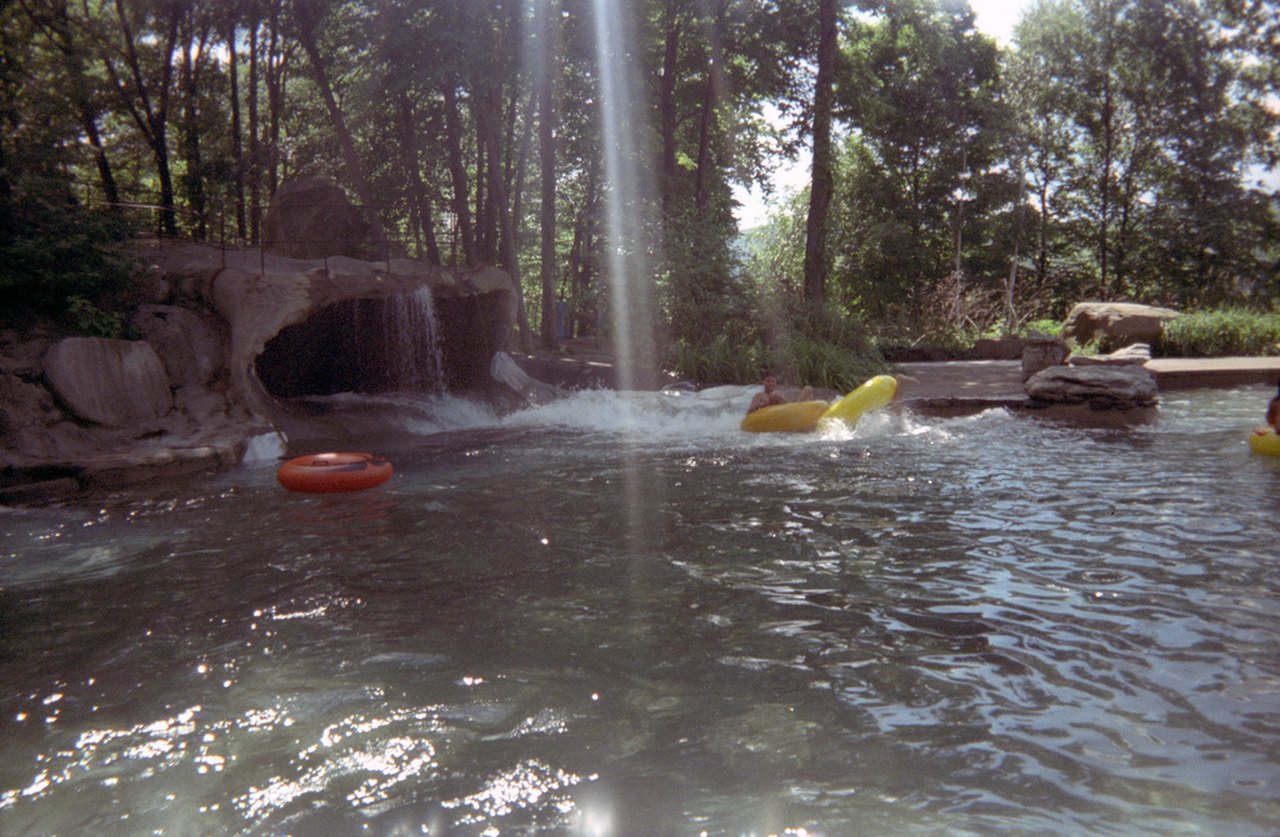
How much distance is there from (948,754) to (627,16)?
17.8 metres

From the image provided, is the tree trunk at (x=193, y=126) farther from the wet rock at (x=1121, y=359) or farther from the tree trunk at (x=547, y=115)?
the wet rock at (x=1121, y=359)

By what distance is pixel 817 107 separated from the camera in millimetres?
18625

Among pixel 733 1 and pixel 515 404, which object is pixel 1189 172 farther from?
pixel 515 404

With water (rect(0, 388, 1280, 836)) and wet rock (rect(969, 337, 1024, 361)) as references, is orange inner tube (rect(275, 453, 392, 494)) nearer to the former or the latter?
water (rect(0, 388, 1280, 836))

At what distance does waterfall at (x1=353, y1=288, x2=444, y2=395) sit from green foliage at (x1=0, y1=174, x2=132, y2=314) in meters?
4.49

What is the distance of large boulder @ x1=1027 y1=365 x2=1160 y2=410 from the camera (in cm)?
1267

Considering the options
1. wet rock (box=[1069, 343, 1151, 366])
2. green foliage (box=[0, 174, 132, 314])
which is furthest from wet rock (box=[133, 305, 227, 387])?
wet rock (box=[1069, 343, 1151, 366])

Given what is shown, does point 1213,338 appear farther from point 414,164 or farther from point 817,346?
point 414,164

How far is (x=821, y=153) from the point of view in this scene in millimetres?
18750

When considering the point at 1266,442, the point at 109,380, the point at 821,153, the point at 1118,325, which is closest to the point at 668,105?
the point at 821,153

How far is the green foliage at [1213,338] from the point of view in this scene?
1942 cm

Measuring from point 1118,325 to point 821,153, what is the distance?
288 inches

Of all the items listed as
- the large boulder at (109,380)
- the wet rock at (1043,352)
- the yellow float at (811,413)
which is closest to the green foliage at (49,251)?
the large boulder at (109,380)

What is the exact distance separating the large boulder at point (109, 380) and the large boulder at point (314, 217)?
29.6 ft
